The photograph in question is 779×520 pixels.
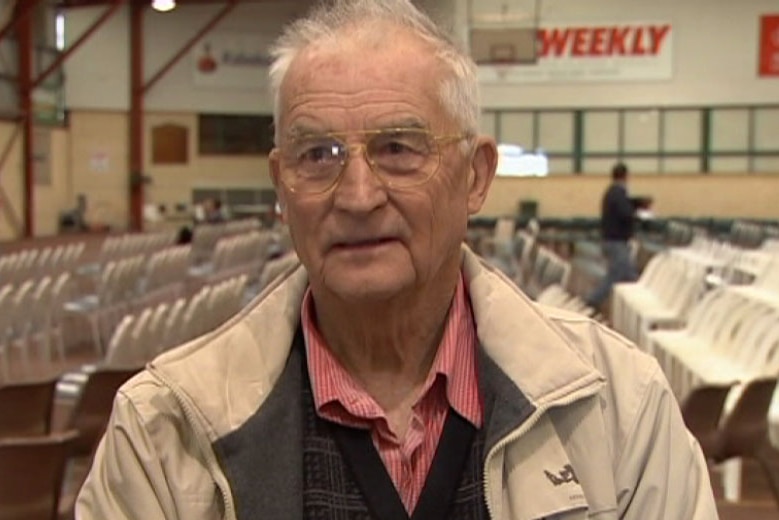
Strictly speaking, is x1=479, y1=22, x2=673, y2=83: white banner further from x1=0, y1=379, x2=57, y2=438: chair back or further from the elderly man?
the elderly man

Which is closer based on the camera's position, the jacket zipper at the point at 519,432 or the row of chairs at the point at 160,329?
the jacket zipper at the point at 519,432

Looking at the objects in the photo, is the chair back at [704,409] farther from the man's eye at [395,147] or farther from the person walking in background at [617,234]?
the person walking in background at [617,234]

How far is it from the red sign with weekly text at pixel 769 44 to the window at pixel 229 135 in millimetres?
10083

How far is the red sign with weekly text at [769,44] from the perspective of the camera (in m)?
23.6

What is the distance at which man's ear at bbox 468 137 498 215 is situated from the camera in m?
1.67

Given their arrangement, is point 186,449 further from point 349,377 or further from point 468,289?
point 468,289

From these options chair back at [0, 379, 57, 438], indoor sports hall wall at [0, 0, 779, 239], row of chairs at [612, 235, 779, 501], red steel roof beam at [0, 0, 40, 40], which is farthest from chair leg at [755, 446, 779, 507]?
indoor sports hall wall at [0, 0, 779, 239]

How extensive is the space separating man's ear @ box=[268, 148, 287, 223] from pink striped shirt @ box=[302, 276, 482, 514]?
13 cm

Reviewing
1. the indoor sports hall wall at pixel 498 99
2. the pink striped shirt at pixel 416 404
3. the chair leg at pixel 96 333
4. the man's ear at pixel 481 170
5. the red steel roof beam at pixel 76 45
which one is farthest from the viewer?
the indoor sports hall wall at pixel 498 99

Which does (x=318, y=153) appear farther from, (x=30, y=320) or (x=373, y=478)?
(x=30, y=320)

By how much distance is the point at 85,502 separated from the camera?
58.6 inches

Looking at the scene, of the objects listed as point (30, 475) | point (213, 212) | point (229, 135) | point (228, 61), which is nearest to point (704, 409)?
point (30, 475)

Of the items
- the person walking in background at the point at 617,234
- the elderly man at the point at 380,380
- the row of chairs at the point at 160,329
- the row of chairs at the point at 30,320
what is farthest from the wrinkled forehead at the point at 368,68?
the person walking in background at the point at 617,234

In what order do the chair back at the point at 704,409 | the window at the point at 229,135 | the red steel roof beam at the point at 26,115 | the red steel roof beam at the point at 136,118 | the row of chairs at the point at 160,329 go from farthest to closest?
the window at the point at 229,135
the red steel roof beam at the point at 136,118
the red steel roof beam at the point at 26,115
the row of chairs at the point at 160,329
the chair back at the point at 704,409
